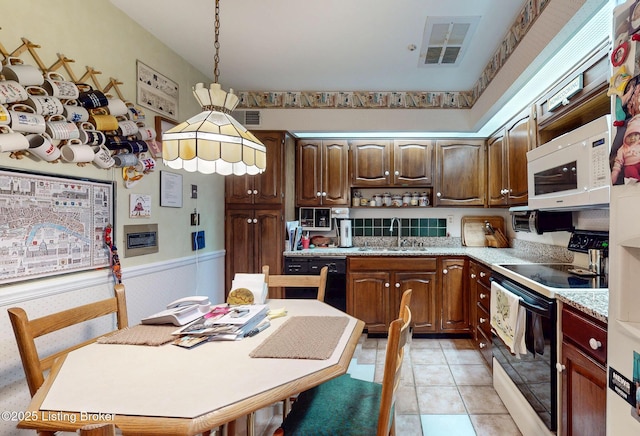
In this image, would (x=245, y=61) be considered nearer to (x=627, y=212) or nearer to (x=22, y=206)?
(x=22, y=206)

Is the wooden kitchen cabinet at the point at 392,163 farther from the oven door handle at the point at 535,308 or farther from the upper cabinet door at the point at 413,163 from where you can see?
the oven door handle at the point at 535,308

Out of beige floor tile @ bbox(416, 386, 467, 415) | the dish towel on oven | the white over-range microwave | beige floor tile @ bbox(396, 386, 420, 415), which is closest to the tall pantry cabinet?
beige floor tile @ bbox(396, 386, 420, 415)

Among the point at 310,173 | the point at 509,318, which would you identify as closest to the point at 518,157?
the point at 509,318

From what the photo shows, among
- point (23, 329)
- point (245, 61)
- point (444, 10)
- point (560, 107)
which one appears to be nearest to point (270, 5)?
point (245, 61)

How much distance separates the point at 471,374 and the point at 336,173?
7.46 ft

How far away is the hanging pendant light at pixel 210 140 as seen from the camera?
1.37 m

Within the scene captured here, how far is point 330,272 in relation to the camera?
3461 millimetres

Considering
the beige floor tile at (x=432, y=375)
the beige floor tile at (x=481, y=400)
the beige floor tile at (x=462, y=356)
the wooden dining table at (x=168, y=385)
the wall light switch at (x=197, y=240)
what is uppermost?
the wall light switch at (x=197, y=240)

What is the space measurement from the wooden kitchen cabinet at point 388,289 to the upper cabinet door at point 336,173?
0.74 m

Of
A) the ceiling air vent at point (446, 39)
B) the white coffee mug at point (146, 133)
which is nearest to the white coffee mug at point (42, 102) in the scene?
the white coffee mug at point (146, 133)

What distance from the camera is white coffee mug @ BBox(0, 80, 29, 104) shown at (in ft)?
4.58

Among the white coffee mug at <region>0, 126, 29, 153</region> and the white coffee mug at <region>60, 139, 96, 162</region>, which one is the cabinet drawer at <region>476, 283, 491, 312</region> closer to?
the white coffee mug at <region>60, 139, 96, 162</region>

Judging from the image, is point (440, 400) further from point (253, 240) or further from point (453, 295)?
point (253, 240)

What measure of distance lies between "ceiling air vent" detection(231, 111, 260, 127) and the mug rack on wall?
4.10ft
